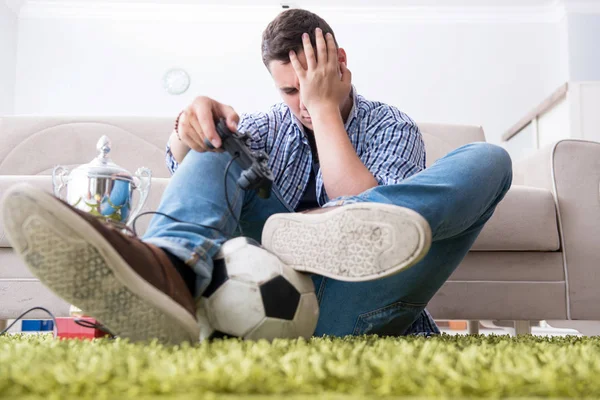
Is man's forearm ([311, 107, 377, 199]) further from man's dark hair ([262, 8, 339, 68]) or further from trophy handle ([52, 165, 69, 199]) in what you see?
trophy handle ([52, 165, 69, 199])

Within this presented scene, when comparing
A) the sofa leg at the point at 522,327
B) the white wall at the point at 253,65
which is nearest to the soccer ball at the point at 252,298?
the sofa leg at the point at 522,327

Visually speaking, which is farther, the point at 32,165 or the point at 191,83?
the point at 191,83

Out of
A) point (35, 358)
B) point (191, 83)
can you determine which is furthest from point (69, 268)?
point (191, 83)

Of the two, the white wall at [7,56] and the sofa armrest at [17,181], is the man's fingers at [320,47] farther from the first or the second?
Answer: the white wall at [7,56]

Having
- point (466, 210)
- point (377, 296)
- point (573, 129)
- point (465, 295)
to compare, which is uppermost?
point (573, 129)

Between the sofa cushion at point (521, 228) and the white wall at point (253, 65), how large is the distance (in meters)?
3.20

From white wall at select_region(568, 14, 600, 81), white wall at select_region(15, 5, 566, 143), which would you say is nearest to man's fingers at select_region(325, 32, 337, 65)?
white wall at select_region(15, 5, 566, 143)

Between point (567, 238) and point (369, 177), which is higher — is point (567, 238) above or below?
below

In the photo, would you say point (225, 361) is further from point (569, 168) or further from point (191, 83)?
point (191, 83)

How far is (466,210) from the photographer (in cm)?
81

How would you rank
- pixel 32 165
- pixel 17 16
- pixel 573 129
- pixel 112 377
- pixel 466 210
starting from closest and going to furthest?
1. pixel 112 377
2. pixel 466 210
3. pixel 32 165
4. pixel 573 129
5. pixel 17 16

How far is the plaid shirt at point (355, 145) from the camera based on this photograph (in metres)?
1.07

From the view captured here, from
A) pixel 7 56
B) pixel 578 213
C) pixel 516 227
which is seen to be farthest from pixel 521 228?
pixel 7 56

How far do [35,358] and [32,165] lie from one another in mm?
1852
